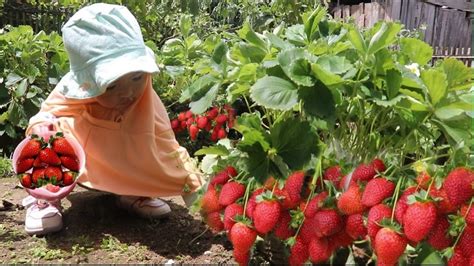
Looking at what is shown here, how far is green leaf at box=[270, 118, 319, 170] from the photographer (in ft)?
3.38

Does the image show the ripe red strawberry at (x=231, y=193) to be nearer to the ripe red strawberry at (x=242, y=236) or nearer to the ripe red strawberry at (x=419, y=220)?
the ripe red strawberry at (x=242, y=236)

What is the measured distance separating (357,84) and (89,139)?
3.14 ft

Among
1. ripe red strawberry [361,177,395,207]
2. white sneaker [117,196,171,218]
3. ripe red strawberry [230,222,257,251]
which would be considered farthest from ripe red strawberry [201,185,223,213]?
white sneaker [117,196,171,218]

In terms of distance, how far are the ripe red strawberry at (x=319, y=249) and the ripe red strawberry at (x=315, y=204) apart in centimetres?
5

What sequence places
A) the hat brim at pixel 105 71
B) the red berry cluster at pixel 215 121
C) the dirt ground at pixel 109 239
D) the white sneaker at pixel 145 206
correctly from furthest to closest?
1. the red berry cluster at pixel 215 121
2. the white sneaker at pixel 145 206
3. the dirt ground at pixel 109 239
4. the hat brim at pixel 105 71

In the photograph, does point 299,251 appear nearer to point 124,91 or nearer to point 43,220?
point 124,91

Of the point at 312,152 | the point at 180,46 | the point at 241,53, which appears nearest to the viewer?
the point at 312,152

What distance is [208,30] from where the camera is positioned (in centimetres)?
450

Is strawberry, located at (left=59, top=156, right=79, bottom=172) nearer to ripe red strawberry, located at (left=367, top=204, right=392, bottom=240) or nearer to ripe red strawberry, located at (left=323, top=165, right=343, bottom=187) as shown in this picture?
ripe red strawberry, located at (left=323, top=165, right=343, bottom=187)

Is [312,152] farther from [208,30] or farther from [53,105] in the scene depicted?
[208,30]

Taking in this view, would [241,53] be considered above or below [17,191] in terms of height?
above

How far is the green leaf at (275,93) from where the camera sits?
3.09 ft

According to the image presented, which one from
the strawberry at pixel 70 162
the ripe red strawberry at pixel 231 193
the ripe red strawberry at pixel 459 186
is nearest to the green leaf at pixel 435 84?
the ripe red strawberry at pixel 459 186

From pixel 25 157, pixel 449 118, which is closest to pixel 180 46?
pixel 25 157
